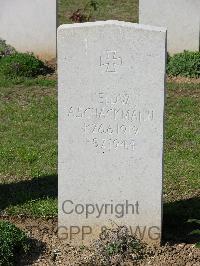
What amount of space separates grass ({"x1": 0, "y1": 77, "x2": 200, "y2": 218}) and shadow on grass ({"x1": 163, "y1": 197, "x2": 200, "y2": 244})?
0.57 ft

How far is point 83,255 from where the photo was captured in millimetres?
5949

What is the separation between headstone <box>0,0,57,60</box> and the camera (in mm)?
12273

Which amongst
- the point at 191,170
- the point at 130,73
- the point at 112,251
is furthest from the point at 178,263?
the point at 191,170

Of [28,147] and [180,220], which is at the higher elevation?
[28,147]

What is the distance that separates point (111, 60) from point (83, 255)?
5.18 feet

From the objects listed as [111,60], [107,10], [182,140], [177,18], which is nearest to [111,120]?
[111,60]

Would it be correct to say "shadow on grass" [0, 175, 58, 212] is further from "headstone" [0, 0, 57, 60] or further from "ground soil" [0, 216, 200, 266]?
"headstone" [0, 0, 57, 60]

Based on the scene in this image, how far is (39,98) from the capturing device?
33.9 ft

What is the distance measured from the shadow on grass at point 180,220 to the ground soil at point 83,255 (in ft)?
0.66

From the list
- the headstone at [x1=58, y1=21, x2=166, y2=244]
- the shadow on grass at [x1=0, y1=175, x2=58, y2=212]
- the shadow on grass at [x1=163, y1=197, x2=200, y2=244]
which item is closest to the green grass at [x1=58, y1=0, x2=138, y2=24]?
the shadow on grass at [x1=0, y1=175, x2=58, y2=212]

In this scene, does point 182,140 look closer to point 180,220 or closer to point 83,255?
point 180,220

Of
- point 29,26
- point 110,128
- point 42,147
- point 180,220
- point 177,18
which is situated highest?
point 177,18

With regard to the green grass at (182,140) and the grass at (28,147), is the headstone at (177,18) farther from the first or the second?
the grass at (28,147)

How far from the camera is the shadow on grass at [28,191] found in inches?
276
